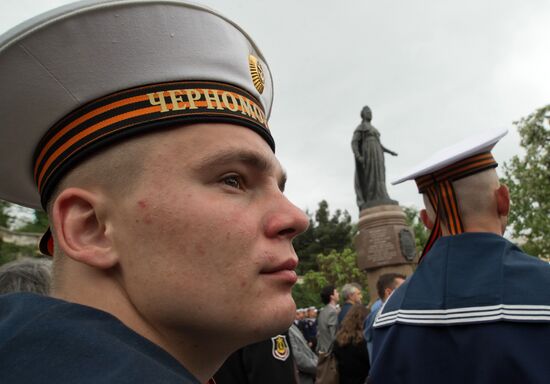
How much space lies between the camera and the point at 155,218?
944mm

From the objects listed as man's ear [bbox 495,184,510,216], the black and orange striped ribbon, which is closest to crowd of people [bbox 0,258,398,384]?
the black and orange striped ribbon

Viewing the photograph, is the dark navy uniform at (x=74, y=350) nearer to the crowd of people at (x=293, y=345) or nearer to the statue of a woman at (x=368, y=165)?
the crowd of people at (x=293, y=345)

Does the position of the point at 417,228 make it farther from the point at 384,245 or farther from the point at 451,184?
the point at 451,184

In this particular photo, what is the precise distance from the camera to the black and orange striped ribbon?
224 centimetres

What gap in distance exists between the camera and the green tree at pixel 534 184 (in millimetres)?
20234

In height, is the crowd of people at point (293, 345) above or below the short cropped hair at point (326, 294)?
below

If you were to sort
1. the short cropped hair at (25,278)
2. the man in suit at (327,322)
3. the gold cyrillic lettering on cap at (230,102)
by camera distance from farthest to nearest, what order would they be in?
the man in suit at (327,322)
the short cropped hair at (25,278)
the gold cyrillic lettering on cap at (230,102)

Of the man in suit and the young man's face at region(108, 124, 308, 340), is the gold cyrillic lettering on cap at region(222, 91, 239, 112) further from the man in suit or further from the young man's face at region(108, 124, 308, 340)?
the man in suit

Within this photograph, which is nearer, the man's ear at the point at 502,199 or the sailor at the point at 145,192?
the sailor at the point at 145,192

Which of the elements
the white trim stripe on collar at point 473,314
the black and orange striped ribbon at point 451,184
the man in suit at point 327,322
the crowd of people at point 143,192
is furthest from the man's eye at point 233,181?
the man in suit at point 327,322

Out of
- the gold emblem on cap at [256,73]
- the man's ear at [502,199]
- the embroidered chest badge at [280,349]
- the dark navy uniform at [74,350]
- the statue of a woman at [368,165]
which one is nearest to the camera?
the dark navy uniform at [74,350]

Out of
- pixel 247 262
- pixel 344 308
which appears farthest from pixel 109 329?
pixel 344 308

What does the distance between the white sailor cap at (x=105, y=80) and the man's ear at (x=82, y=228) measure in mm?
79

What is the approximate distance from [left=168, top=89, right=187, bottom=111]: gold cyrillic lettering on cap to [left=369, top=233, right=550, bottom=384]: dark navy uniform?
141 centimetres
